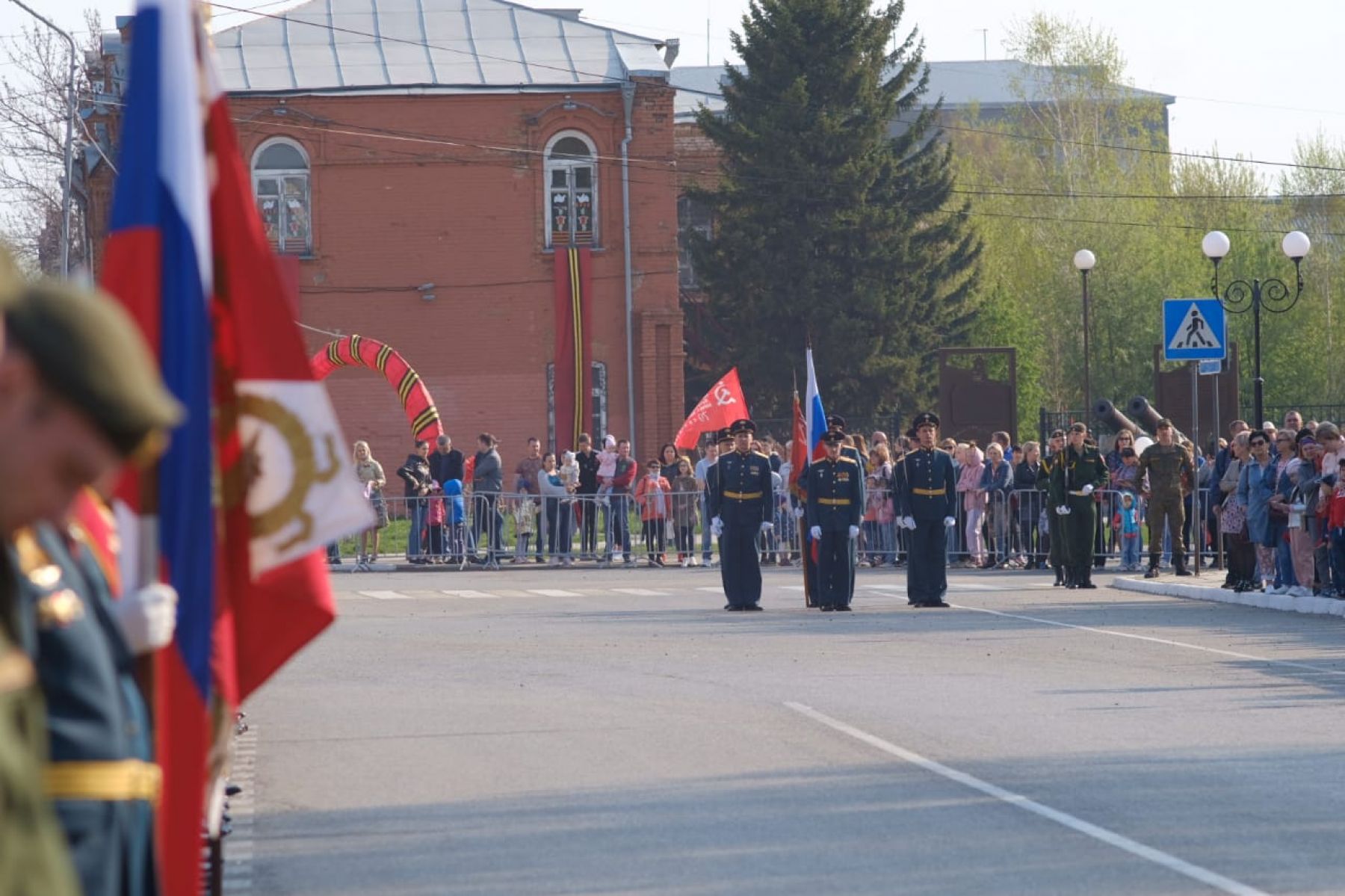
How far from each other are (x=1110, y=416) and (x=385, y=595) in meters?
12.6

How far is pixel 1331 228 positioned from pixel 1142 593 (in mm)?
43967

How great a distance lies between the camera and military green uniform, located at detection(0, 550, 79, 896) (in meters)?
2.45

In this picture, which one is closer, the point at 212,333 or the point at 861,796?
the point at 212,333

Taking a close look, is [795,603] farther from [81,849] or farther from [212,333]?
[81,849]

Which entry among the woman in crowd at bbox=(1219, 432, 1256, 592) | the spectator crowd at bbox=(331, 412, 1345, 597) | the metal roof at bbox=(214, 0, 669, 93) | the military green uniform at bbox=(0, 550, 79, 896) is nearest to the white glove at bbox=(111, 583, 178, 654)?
the military green uniform at bbox=(0, 550, 79, 896)

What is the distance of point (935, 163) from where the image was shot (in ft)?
173

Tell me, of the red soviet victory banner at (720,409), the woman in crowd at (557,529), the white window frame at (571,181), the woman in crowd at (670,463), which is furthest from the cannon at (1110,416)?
the white window frame at (571,181)

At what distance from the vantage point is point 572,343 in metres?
45.2

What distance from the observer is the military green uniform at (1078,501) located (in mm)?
24234

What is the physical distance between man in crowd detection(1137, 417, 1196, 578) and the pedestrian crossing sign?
2.56 metres

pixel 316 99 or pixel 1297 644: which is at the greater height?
pixel 316 99

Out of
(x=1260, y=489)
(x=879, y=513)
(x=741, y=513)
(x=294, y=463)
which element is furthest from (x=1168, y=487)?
(x=294, y=463)

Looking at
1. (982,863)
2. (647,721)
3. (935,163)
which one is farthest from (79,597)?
(935,163)

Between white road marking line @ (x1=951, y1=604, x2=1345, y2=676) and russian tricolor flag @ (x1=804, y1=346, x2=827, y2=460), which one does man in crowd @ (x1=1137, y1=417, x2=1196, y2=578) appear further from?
white road marking line @ (x1=951, y1=604, x2=1345, y2=676)
